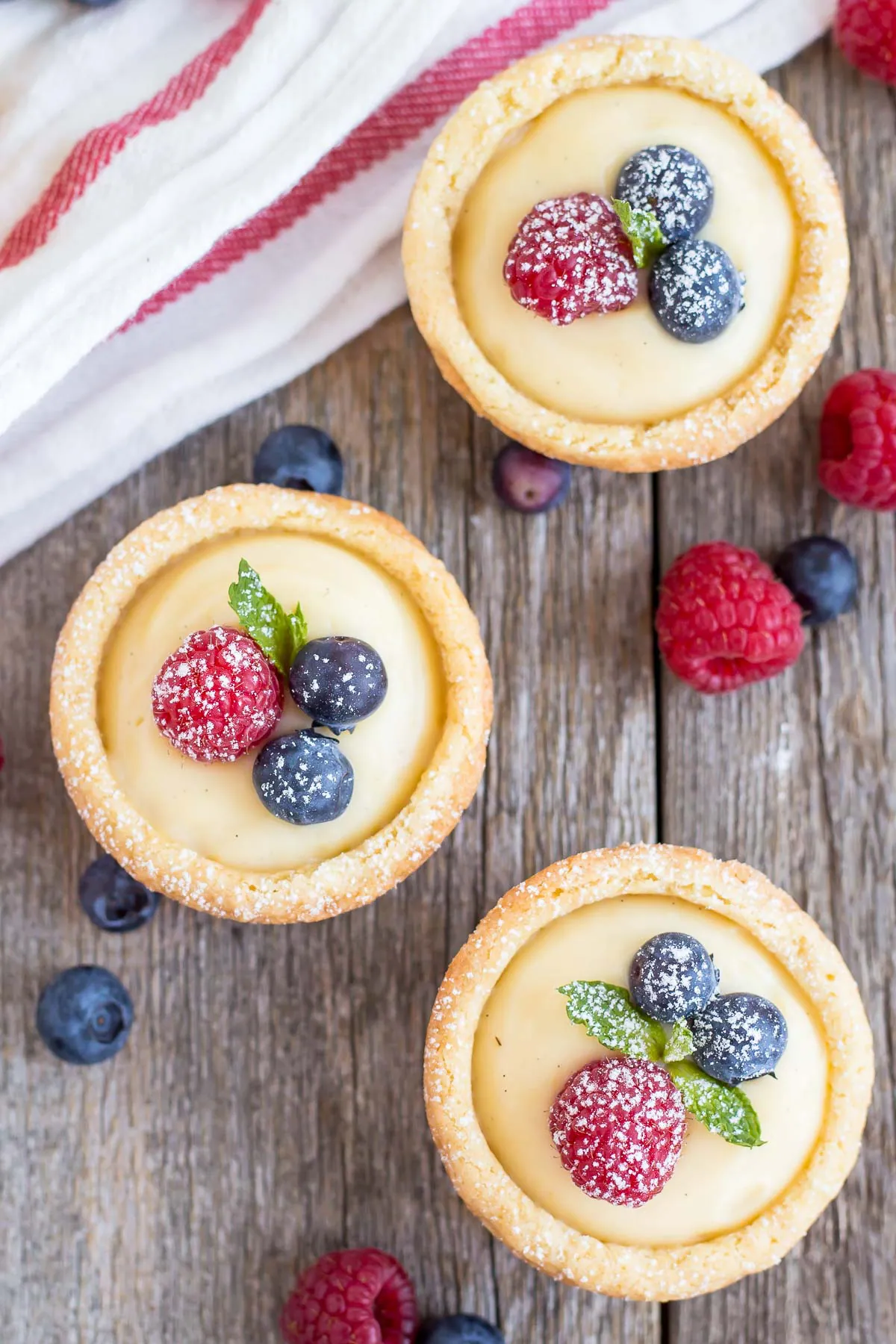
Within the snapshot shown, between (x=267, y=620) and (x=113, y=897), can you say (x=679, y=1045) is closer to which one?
(x=267, y=620)

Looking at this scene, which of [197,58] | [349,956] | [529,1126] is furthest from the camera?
[349,956]

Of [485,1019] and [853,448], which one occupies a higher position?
[853,448]

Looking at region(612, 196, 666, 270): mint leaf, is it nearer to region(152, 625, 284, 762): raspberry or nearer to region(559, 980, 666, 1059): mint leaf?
region(152, 625, 284, 762): raspberry

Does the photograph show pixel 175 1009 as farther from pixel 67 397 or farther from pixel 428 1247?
pixel 67 397

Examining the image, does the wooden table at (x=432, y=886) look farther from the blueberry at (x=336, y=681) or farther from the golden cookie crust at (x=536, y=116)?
the blueberry at (x=336, y=681)

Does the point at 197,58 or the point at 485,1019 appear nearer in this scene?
the point at 485,1019

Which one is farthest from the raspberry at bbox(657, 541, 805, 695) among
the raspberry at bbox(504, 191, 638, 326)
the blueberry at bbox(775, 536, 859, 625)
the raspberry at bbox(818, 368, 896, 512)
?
the raspberry at bbox(504, 191, 638, 326)

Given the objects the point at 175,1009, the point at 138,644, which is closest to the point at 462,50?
the point at 138,644

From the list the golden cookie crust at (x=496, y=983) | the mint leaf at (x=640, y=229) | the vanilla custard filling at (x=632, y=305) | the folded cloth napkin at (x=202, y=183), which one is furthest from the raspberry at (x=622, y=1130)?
the folded cloth napkin at (x=202, y=183)
